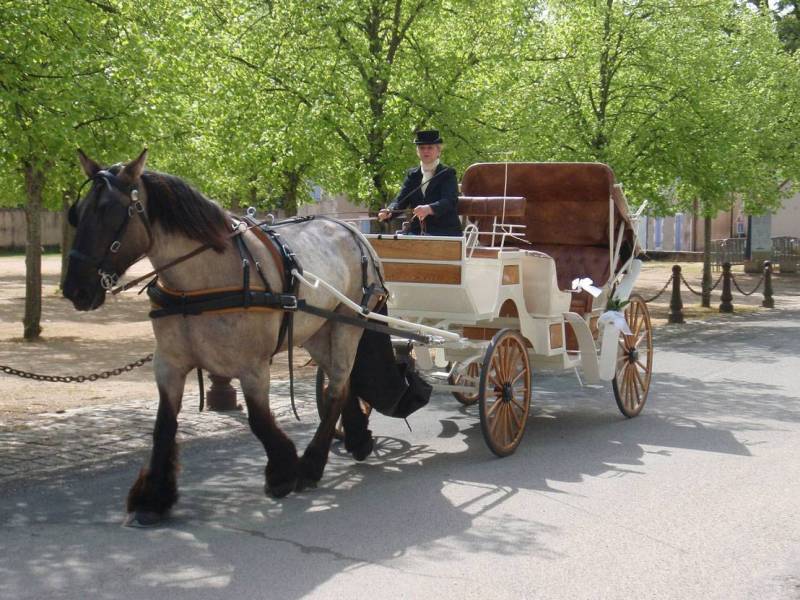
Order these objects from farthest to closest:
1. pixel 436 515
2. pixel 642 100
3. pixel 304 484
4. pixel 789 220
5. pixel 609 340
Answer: pixel 789 220
pixel 642 100
pixel 609 340
pixel 304 484
pixel 436 515

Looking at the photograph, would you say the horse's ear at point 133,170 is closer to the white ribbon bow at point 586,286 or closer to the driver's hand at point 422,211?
the driver's hand at point 422,211

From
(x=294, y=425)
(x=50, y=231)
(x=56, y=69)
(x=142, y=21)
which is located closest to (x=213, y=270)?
(x=294, y=425)

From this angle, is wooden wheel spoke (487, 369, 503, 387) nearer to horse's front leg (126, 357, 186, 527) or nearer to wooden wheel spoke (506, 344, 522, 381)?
wooden wheel spoke (506, 344, 522, 381)

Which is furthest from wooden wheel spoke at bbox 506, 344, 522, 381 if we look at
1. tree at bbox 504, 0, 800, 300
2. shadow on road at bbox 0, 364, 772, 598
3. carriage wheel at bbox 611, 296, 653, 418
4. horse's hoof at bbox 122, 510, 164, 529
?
tree at bbox 504, 0, 800, 300

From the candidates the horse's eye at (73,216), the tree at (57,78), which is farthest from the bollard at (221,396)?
the horse's eye at (73,216)

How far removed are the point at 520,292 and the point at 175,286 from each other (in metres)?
3.56

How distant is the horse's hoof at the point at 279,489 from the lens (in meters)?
6.91

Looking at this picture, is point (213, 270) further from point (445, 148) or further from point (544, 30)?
point (544, 30)

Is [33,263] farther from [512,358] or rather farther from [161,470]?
[161,470]

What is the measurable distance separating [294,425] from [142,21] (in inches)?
202

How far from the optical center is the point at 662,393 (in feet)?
38.9

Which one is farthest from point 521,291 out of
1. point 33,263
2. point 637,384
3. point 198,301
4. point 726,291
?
point 726,291

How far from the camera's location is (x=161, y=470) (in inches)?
250

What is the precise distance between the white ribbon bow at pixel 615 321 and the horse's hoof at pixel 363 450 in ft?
9.08
